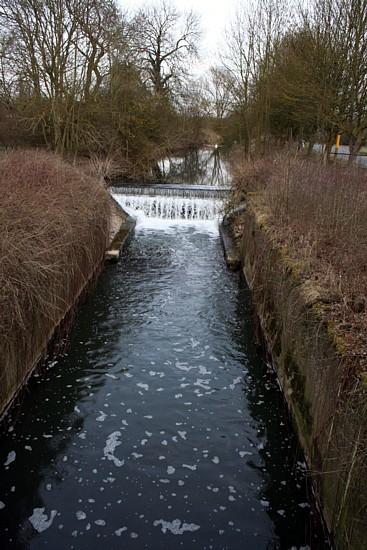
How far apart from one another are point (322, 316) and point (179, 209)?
1198cm

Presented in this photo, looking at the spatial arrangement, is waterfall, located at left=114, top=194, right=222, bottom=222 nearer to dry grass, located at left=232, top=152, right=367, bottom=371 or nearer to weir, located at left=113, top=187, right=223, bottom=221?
weir, located at left=113, top=187, right=223, bottom=221

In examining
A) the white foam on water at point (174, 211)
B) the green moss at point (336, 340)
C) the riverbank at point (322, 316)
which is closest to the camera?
→ the riverbank at point (322, 316)

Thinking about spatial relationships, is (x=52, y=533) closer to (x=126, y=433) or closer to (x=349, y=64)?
(x=126, y=433)

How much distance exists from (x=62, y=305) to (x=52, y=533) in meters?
3.79

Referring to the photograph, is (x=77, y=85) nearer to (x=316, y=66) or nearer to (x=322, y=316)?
(x=316, y=66)

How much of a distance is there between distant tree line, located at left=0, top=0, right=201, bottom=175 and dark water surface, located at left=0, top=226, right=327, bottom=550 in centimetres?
1239

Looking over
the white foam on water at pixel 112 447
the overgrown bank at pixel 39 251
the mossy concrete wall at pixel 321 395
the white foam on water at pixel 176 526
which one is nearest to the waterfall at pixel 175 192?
the overgrown bank at pixel 39 251

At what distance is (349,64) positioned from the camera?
516 inches

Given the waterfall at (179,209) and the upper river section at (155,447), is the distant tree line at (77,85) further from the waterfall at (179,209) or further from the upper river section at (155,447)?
the upper river section at (155,447)

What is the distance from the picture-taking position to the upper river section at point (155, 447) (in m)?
3.67

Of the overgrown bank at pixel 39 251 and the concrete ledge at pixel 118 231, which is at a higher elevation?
the overgrown bank at pixel 39 251

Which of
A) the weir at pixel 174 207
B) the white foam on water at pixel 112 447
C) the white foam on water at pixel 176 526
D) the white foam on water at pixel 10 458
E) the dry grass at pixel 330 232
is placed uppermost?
the dry grass at pixel 330 232

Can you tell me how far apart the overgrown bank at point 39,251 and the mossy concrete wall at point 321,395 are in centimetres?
285

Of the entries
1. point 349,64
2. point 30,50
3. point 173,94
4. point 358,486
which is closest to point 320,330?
point 358,486
